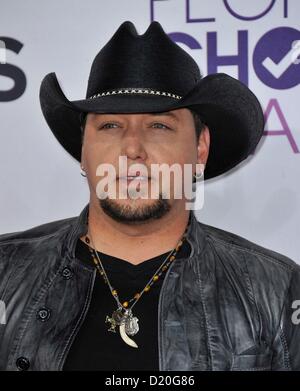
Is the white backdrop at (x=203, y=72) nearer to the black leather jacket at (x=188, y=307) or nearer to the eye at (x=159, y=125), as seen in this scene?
the black leather jacket at (x=188, y=307)

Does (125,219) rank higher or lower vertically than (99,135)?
lower

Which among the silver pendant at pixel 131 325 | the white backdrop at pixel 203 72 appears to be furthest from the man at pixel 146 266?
the white backdrop at pixel 203 72

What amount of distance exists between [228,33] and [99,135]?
2.76 feet

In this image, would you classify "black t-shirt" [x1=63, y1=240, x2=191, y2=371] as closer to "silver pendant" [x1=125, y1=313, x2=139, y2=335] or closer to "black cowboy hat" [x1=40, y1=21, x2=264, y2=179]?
"silver pendant" [x1=125, y1=313, x2=139, y2=335]

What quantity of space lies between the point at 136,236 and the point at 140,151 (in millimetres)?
336

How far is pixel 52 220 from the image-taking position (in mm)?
2406

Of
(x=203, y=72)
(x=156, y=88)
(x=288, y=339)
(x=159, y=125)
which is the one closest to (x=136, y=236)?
(x=159, y=125)

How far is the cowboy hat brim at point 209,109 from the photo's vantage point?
5.76 ft

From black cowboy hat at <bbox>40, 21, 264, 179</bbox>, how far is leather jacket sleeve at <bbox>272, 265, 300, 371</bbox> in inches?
24.9

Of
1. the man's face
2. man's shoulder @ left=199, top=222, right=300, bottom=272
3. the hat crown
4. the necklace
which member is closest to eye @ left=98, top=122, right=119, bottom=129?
the man's face

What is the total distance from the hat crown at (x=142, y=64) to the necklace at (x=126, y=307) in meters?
0.57
